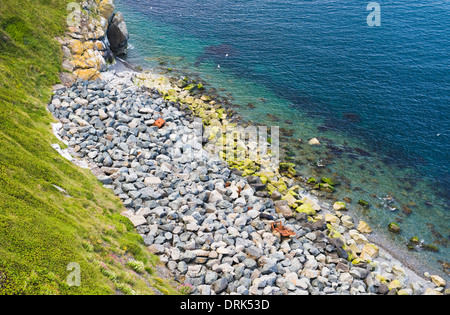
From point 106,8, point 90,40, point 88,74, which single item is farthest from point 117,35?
point 88,74

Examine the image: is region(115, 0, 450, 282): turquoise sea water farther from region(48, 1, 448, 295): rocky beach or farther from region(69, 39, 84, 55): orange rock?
region(69, 39, 84, 55): orange rock

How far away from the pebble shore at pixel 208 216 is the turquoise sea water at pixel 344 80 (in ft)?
19.3

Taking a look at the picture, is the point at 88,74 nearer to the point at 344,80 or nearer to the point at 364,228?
the point at 364,228

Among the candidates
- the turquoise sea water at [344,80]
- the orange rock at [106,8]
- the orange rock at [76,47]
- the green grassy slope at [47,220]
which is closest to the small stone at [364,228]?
the turquoise sea water at [344,80]

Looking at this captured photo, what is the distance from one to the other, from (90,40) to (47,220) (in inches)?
1476

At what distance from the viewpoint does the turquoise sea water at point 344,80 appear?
A: 37.6 meters

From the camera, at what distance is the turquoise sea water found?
1481 inches

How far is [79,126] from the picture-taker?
33.2 meters

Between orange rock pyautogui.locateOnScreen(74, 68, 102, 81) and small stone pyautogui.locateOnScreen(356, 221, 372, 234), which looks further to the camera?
orange rock pyautogui.locateOnScreen(74, 68, 102, 81)

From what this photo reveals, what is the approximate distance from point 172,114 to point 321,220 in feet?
77.1

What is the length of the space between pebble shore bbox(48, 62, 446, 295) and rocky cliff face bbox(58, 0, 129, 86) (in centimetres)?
338

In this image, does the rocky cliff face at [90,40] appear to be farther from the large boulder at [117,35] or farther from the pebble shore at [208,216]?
the pebble shore at [208,216]

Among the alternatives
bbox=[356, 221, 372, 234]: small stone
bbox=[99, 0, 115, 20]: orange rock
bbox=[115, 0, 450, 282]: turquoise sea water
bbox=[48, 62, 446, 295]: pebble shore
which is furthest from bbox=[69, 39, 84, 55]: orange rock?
bbox=[356, 221, 372, 234]: small stone
